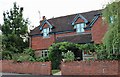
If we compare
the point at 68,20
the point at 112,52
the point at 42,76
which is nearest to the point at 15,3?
the point at 68,20

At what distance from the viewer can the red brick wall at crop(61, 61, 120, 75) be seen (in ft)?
74.5

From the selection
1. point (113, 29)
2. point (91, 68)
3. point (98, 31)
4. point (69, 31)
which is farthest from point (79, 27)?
point (113, 29)

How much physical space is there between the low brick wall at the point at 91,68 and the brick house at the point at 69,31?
8.27 m

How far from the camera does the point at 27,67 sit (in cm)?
3075

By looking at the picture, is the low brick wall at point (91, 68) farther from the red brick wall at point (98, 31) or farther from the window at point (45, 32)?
the window at point (45, 32)

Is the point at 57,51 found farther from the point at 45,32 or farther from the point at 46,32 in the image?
the point at 45,32

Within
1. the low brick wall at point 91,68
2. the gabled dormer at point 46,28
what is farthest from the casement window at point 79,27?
the low brick wall at point 91,68

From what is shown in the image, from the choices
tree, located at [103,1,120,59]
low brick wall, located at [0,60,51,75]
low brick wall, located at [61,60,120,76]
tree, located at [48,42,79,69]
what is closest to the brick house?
tree, located at [48,42,79,69]

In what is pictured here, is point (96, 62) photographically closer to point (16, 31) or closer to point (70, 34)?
point (70, 34)

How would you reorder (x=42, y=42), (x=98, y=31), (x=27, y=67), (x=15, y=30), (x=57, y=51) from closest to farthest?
(x=27, y=67) → (x=57, y=51) → (x=98, y=31) → (x=42, y=42) → (x=15, y=30)

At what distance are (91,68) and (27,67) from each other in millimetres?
9530

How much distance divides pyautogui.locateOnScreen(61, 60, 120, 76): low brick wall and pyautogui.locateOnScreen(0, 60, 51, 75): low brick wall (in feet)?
8.44

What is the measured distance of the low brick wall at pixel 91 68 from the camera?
2267 cm

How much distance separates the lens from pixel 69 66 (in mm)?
26281
